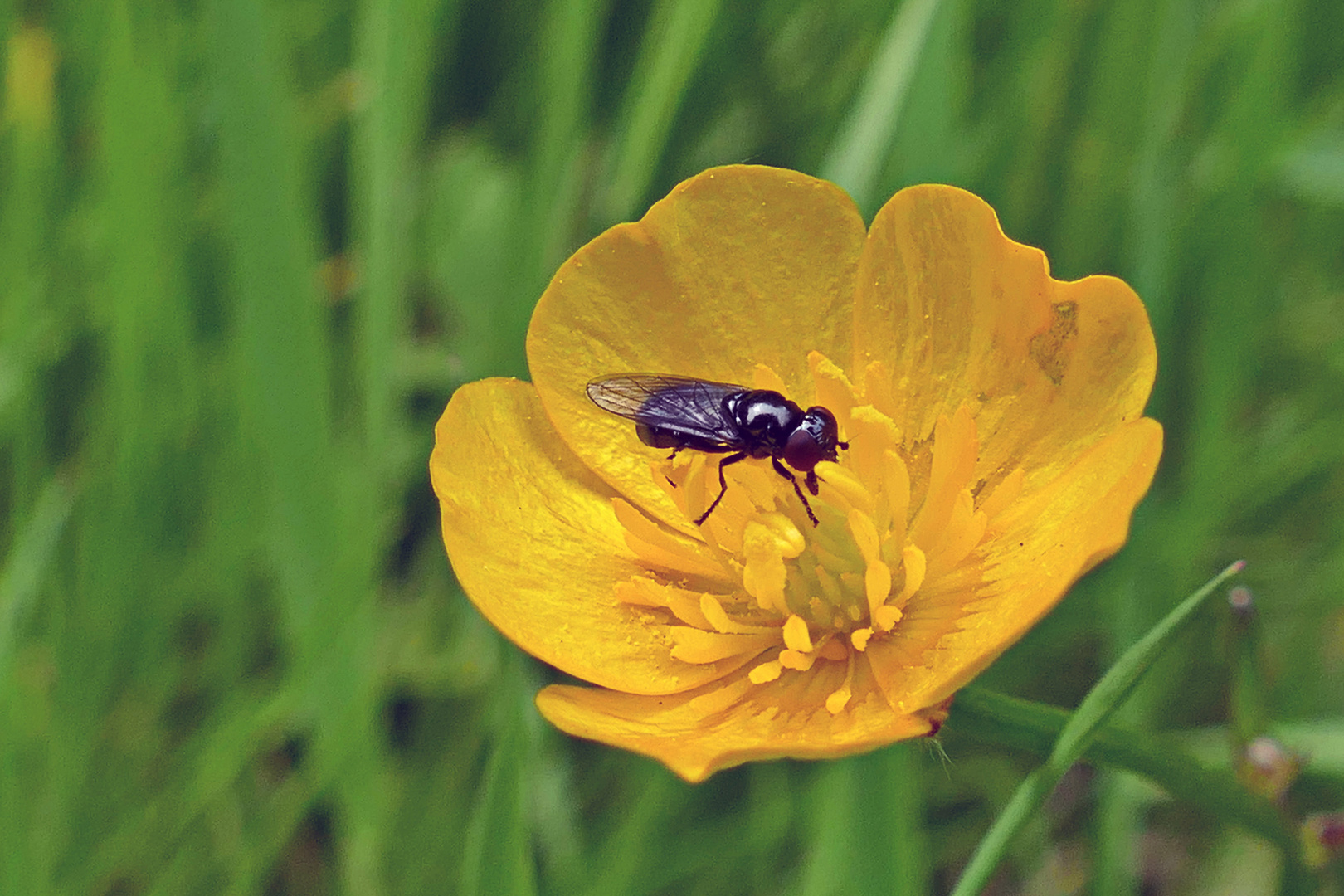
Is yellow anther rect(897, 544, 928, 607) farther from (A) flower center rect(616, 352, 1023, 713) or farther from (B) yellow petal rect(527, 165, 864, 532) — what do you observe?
(B) yellow petal rect(527, 165, 864, 532)

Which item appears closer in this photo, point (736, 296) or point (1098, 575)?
point (736, 296)

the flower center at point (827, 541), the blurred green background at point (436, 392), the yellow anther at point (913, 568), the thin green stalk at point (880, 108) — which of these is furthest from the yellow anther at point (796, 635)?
the thin green stalk at point (880, 108)

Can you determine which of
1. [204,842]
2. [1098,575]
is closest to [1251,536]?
[1098,575]

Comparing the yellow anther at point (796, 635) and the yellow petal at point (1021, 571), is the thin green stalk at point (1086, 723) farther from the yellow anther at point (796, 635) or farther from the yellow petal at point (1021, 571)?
the yellow anther at point (796, 635)

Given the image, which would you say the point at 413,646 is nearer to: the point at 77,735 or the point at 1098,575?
the point at 77,735

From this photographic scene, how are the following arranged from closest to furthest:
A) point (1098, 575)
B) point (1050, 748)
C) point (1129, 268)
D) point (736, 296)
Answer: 1. point (1050, 748)
2. point (736, 296)
3. point (1098, 575)
4. point (1129, 268)

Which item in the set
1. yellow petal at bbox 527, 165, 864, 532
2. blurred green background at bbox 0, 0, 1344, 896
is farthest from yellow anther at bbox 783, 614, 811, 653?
blurred green background at bbox 0, 0, 1344, 896
